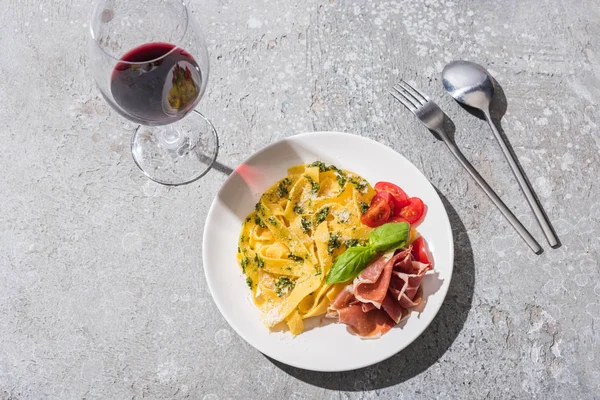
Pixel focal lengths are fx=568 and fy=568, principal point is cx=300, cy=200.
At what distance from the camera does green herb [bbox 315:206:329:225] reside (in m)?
2.31

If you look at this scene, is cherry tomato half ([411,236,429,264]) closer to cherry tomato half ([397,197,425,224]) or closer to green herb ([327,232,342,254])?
cherry tomato half ([397,197,425,224])

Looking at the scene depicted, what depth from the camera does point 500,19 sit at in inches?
114

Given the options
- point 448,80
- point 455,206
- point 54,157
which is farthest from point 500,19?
point 54,157

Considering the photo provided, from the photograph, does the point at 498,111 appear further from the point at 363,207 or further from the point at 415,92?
the point at 363,207

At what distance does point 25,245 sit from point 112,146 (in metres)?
0.58

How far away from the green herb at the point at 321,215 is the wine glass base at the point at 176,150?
61 centimetres

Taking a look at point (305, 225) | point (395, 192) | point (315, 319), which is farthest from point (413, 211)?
point (315, 319)

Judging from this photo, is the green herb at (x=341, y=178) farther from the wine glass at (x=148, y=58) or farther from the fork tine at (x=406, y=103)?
the wine glass at (x=148, y=58)

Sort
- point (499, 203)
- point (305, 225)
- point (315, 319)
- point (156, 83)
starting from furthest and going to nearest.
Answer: point (499, 203)
point (305, 225)
point (315, 319)
point (156, 83)

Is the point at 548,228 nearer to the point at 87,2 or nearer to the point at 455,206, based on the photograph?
the point at 455,206

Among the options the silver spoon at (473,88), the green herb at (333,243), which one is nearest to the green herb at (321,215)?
the green herb at (333,243)

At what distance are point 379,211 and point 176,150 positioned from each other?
996mm

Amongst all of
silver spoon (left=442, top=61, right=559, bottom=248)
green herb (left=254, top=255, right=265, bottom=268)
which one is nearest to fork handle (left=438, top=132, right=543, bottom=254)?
silver spoon (left=442, top=61, right=559, bottom=248)

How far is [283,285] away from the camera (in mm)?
2238
